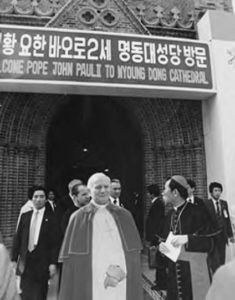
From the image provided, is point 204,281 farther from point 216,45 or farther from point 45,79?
point 216,45

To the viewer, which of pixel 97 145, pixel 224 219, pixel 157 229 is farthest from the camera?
pixel 97 145

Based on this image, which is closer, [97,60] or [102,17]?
[97,60]

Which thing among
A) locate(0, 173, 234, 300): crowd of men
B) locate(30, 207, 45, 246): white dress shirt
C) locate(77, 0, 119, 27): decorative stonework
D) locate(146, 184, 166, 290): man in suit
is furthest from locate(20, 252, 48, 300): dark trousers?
locate(77, 0, 119, 27): decorative stonework

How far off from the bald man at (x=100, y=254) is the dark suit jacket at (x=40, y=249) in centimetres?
111

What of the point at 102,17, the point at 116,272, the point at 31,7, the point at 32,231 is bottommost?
the point at 116,272

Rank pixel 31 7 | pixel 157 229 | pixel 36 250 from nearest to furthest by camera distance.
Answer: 1. pixel 36 250
2. pixel 157 229
3. pixel 31 7

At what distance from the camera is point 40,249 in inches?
150

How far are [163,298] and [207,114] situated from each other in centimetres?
396

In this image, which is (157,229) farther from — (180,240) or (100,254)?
(100,254)

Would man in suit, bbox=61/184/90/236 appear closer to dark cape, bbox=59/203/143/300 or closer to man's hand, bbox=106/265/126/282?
dark cape, bbox=59/203/143/300

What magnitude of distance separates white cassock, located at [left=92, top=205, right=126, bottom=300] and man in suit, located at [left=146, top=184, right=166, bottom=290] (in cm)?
151

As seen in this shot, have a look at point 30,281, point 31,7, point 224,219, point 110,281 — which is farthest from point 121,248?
point 31,7

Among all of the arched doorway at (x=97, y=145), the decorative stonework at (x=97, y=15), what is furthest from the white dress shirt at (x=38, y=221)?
the decorative stonework at (x=97, y=15)

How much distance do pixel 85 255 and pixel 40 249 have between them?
1.32 meters
